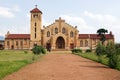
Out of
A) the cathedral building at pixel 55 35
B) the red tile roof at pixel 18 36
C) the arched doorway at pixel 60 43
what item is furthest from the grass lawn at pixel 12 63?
the red tile roof at pixel 18 36

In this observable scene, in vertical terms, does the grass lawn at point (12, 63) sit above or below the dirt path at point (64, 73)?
above

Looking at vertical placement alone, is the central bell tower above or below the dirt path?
Result: above

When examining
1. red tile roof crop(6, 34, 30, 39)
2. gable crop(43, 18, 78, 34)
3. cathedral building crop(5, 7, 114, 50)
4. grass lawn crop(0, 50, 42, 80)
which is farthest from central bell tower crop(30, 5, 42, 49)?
grass lawn crop(0, 50, 42, 80)

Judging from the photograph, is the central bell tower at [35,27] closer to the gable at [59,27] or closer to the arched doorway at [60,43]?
the gable at [59,27]

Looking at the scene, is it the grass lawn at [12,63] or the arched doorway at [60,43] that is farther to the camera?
the arched doorway at [60,43]

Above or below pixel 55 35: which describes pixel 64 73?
below

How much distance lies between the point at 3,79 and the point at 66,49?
246 ft

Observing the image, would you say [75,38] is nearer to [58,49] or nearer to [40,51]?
[58,49]

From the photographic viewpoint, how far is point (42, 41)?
309 ft

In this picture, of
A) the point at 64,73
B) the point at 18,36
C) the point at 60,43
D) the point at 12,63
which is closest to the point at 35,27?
the point at 60,43

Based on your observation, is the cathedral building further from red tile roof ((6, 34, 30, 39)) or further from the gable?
red tile roof ((6, 34, 30, 39))

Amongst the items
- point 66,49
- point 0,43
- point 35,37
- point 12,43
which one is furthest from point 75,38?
point 0,43

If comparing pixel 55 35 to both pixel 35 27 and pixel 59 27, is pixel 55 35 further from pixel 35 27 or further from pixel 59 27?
pixel 35 27

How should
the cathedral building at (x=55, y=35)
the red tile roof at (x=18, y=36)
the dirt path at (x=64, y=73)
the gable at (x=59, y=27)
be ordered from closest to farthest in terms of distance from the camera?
the dirt path at (x=64, y=73), the cathedral building at (x=55, y=35), the gable at (x=59, y=27), the red tile roof at (x=18, y=36)
